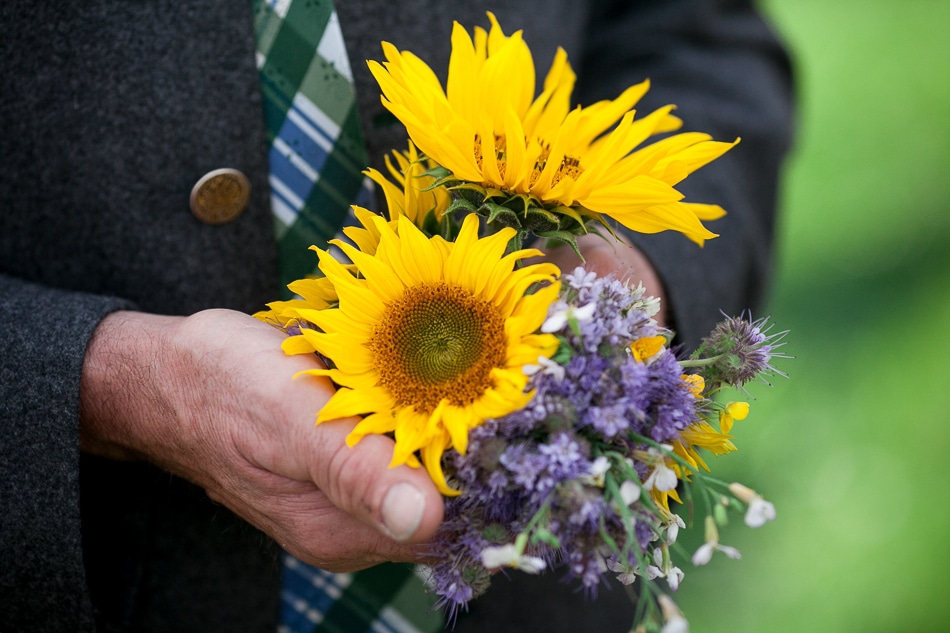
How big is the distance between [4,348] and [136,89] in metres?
0.29

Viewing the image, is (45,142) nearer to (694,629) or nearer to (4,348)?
(4,348)

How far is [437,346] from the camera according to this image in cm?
60

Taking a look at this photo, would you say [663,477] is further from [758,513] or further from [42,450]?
[42,450]

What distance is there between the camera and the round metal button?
2.67 ft

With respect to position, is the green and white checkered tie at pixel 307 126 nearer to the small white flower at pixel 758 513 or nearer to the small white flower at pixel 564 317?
the small white flower at pixel 564 317

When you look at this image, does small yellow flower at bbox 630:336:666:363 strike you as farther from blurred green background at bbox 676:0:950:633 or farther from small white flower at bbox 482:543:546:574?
blurred green background at bbox 676:0:950:633

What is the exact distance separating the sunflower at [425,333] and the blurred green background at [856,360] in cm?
132

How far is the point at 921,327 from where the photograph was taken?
2.62 m

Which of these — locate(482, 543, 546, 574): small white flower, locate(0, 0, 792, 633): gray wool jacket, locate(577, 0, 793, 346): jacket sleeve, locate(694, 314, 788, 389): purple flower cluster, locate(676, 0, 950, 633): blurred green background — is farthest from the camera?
locate(676, 0, 950, 633): blurred green background

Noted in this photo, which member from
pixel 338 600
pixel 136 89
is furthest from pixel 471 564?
pixel 136 89

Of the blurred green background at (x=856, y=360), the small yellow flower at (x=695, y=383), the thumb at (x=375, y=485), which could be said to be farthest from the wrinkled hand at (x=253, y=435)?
the blurred green background at (x=856, y=360)

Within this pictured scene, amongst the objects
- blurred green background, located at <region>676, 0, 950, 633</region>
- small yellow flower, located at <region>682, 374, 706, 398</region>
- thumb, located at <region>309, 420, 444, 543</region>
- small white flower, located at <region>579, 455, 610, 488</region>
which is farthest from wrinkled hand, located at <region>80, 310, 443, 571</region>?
blurred green background, located at <region>676, 0, 950, 633</region>

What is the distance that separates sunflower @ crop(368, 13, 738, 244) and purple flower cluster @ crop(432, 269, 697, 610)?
7 centimetres

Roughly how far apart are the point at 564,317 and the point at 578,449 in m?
0.09
